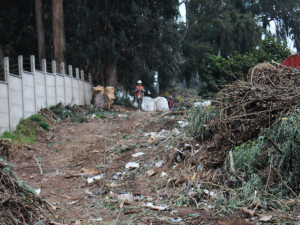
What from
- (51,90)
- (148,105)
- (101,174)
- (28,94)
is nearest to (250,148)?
(101,174)

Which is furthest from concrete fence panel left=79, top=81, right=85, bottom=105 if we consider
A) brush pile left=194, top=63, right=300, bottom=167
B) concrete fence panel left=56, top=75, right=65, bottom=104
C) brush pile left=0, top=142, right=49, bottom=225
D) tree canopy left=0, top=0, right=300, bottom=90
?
brush pile left=0, top=142, right=49, bottom=225

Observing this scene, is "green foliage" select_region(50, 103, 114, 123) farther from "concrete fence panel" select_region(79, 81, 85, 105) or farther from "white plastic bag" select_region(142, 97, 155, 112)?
"white plastic bag" select_region(142, 97, 155, 112)

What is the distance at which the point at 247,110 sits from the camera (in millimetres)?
6637

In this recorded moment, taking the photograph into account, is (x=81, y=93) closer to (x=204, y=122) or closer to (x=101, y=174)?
(x=101, y=174)

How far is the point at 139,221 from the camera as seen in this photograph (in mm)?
4664

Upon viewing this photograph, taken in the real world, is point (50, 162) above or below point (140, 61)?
below

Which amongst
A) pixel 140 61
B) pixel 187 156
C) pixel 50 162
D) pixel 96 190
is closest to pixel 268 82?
pixel 187 156

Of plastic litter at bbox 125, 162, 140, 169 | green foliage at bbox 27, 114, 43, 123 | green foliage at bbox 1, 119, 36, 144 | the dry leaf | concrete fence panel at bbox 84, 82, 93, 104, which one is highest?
concrete fence panel at bbox 84, 82, 93, 104

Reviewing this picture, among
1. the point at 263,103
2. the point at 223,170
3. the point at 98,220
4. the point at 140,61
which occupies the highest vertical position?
the point at 140,61

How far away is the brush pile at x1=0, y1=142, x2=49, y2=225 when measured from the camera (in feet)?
11.1

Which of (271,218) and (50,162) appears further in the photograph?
(50,162)

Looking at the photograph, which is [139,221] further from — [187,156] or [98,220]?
[187,156]

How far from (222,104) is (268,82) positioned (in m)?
1.05

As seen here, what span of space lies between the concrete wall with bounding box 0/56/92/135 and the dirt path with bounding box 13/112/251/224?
1199 mm
